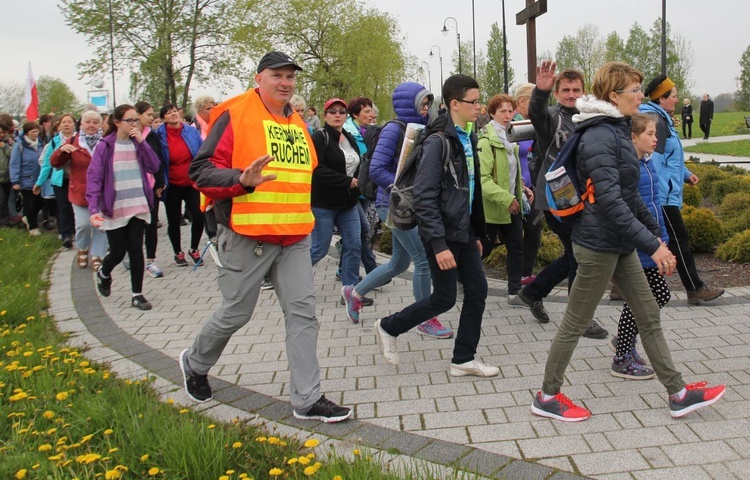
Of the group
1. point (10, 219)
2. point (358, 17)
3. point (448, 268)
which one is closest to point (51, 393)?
point (448, 268)

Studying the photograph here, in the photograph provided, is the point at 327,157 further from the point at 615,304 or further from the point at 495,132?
the point at 615,304

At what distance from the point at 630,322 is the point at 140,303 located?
4347 millimetres

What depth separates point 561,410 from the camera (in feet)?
12.2

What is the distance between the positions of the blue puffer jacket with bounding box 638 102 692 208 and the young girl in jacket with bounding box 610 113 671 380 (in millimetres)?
861

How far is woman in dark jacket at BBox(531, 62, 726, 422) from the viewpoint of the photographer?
3.50 metres

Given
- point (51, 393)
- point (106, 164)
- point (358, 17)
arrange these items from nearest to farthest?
point (51, 393) < point (106, 164) < point (358, 17)

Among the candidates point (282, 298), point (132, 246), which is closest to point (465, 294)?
point (282, 298)

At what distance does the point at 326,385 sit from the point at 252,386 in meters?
0.46

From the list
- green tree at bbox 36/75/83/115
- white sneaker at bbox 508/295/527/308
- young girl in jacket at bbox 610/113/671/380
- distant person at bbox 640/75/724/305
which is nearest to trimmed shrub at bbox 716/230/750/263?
distant person at bbox 640/75/724/305

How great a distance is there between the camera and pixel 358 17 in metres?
37.0

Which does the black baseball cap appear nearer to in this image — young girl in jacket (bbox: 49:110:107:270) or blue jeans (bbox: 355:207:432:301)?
blue jeans (bbox: 355:207:432:301)

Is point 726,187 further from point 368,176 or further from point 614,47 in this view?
point 614,47

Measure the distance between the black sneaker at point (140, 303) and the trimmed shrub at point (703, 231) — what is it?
5.75m

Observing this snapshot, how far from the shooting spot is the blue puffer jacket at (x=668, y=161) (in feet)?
17.7
